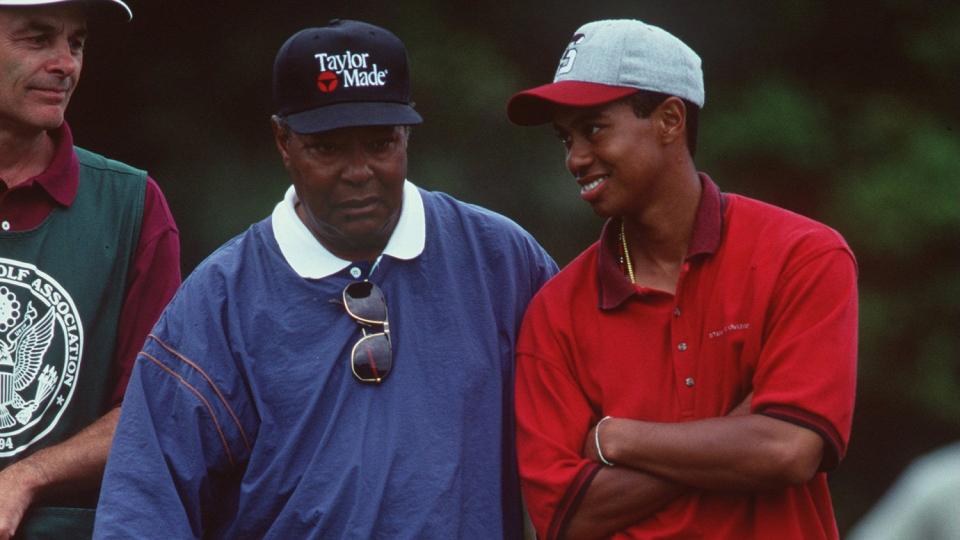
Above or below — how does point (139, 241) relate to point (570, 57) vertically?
below

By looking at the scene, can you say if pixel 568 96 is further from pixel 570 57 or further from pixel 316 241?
pixel 316 241

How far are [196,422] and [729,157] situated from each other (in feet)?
11.1

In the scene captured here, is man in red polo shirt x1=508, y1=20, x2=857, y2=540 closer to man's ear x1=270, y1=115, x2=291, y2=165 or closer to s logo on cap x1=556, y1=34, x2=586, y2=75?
s logo on cap x1=556, y1=34, x2=586, y2=75

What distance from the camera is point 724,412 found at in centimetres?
361

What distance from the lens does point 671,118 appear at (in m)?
3.83

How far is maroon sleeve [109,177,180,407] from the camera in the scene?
4.13 m

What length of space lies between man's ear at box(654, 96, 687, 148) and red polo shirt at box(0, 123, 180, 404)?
116 centimetres

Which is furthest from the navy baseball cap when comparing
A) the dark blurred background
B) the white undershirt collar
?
the dark blurred background

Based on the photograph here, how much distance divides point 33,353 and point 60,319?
9 cm

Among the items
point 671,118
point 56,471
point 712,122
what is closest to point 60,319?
point 56,471

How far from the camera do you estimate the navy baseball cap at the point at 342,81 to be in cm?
381

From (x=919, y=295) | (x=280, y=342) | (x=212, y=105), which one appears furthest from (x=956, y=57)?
(x=280, y=342)

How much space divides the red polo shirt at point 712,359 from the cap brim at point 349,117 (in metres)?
0.51

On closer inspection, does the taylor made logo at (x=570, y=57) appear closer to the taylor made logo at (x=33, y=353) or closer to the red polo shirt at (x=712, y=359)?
the red polo shirt at (x=712, y=359)
